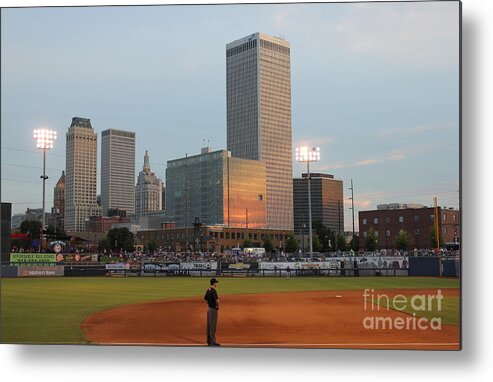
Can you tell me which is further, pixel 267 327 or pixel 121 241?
pixel 121 241

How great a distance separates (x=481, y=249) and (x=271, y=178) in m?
71.5

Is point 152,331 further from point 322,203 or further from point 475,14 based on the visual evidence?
point 322,203

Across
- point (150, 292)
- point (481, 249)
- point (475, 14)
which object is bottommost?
point (150, 292)

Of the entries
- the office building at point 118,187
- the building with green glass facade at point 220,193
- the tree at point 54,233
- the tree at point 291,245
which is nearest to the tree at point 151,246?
the building with green glass facade at point 220,193

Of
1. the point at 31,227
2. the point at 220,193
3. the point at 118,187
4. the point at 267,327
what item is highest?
the point at 118,187

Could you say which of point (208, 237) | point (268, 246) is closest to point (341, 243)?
point (268, 246)

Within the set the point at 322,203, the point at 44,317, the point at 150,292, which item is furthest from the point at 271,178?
the point at 44,317

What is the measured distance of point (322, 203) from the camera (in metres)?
118

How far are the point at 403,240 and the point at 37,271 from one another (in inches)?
1330

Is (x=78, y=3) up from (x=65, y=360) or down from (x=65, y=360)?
up

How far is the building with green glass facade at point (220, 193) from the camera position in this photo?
6581cm

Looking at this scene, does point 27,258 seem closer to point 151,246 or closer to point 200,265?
point 200,265

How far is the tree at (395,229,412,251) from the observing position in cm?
5204

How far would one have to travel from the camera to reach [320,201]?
118 metres
